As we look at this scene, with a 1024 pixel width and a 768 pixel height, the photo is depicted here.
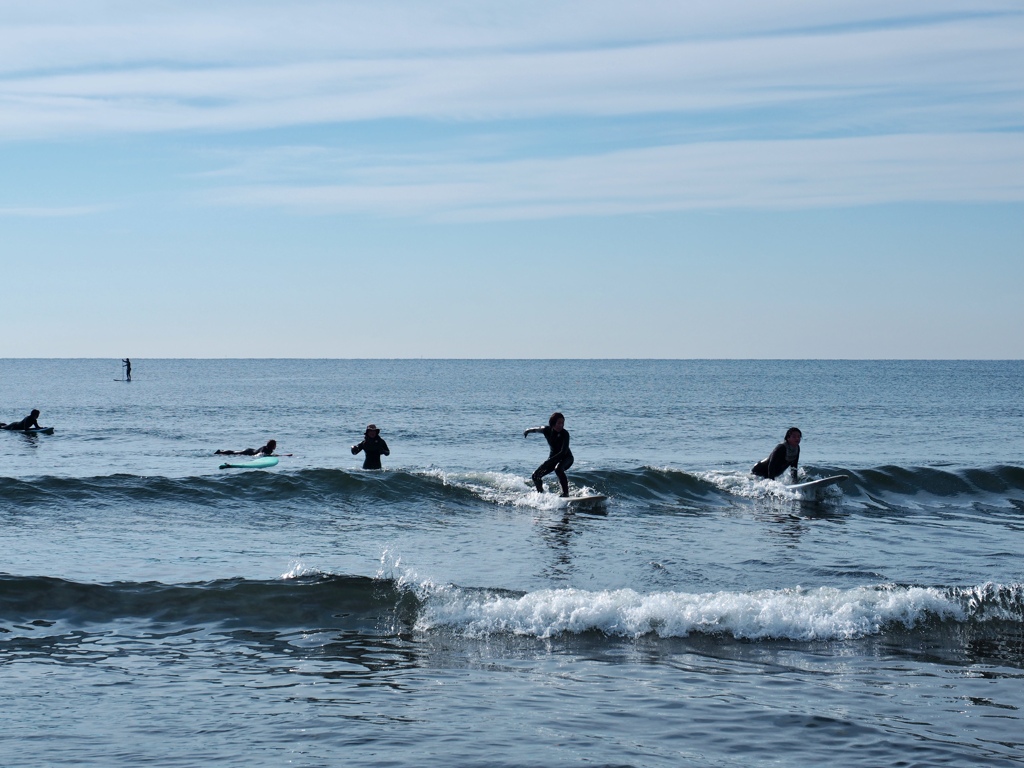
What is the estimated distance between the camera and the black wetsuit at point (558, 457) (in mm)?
21109

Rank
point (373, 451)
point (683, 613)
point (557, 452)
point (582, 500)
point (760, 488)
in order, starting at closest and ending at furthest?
point (683, 613)
point (557, 452)
point (582, 500)
point (760, 488)
point (373, 451)

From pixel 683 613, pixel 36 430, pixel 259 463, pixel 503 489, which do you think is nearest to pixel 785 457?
pixel 503 489

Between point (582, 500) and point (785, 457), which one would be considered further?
point (785, 457)

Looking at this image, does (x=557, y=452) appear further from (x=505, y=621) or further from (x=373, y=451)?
(x=505, y=621)

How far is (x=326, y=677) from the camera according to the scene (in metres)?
9.77

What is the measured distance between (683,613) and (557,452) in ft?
32.6

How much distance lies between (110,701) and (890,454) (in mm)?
34629

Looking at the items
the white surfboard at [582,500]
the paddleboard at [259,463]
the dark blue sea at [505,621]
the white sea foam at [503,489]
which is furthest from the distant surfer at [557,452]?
the paddleboard at [259,463]

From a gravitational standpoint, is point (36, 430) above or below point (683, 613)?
above

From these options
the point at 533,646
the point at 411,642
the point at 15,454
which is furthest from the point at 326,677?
the point at 15,454

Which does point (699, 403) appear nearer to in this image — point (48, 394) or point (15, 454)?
point (15, 454)

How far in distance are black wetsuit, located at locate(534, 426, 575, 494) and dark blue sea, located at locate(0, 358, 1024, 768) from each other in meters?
0.53

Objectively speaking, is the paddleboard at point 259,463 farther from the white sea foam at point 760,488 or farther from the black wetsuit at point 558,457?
the white sea foam at point 760,488

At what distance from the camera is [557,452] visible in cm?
2153
